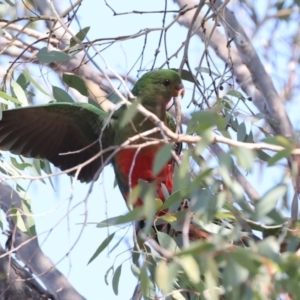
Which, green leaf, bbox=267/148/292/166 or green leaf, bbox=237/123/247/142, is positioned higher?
green leaf, bbox=237/123/247/142

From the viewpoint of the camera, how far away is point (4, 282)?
2.20m

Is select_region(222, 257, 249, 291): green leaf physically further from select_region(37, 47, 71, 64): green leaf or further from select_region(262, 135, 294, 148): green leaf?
select_region(37, 47, 71, 64): green leaf

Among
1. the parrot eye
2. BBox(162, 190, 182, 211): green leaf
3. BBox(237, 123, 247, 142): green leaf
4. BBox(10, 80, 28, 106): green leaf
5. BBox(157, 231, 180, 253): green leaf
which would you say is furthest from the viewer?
the parrot eye

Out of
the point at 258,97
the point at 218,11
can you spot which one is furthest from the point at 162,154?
the point at 258,97

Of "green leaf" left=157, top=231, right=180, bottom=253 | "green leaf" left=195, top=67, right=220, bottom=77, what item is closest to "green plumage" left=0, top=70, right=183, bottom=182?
"green leaf" left=195, top=67, right=220, bottom=77

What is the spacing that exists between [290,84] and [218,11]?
185 centimetres

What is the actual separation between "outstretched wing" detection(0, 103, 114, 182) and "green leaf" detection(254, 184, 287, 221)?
1196 mm

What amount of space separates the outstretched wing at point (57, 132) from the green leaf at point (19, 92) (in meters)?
0.04

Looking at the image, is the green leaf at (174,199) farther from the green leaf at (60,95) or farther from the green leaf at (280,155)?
the green leaf at (60,95)

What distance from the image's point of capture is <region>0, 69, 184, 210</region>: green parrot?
227 centimetres

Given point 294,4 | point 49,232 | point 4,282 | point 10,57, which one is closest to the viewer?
point 294,4

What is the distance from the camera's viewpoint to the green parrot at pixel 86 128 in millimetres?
2270

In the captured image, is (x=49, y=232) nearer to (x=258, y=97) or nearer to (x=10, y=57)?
(x=258, y=97)

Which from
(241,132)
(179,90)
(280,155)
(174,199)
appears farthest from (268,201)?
(179,90)
